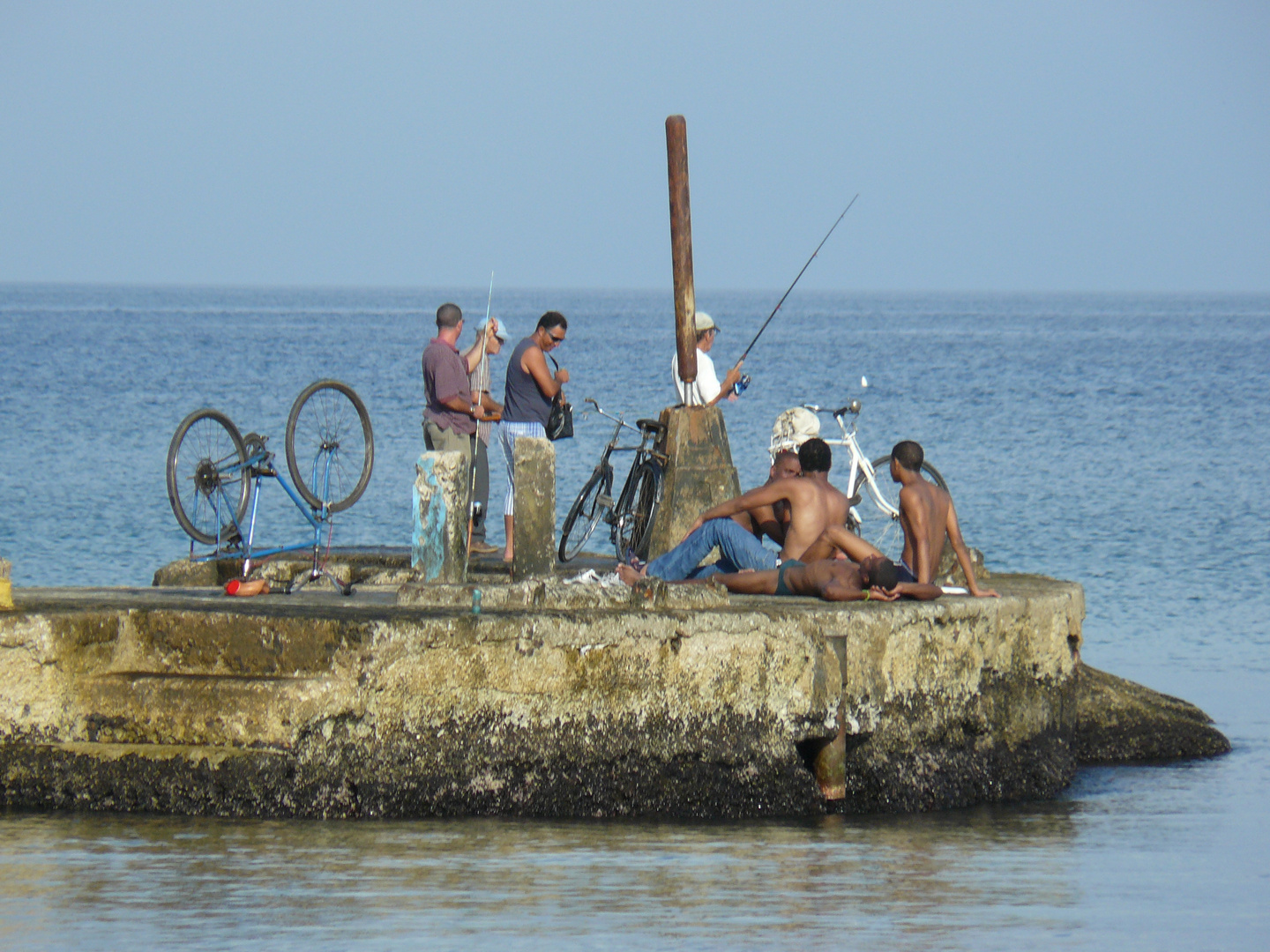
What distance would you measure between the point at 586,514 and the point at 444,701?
158 inches

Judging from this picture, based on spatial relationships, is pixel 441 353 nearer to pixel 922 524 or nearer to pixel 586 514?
pixel 586 514

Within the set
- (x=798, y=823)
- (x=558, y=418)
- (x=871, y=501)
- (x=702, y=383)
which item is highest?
(x=702, y=383)

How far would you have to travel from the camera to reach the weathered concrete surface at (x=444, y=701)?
26.7 ft

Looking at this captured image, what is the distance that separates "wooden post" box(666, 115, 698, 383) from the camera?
36.8 ft

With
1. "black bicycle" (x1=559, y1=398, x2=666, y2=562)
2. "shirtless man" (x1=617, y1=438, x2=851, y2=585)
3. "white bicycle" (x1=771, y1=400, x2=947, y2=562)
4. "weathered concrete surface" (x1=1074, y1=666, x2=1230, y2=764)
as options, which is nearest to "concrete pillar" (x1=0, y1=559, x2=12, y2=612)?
"shirtless man" (x1=617, y1=438, x2=851, y2=585)

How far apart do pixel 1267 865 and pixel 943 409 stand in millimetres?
36276

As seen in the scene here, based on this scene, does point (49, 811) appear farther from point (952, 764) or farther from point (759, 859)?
point (952, 764)

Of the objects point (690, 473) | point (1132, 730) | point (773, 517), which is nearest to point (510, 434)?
point (690, 473)

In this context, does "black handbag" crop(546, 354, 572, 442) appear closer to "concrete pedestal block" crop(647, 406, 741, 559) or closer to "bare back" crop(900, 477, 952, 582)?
"concrete pedestal block" crop(647, 406, 741, 559)

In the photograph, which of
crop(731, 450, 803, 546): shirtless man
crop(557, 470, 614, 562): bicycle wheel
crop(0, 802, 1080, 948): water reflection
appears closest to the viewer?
crop(0, 802, 1080, 948): water reflection

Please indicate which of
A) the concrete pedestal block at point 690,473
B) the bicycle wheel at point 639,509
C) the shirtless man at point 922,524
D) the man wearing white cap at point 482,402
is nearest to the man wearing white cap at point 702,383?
the concrete pedestal block at point 690,473

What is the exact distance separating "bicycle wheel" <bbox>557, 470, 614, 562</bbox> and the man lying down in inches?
99.5

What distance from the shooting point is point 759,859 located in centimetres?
805

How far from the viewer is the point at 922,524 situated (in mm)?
9656
